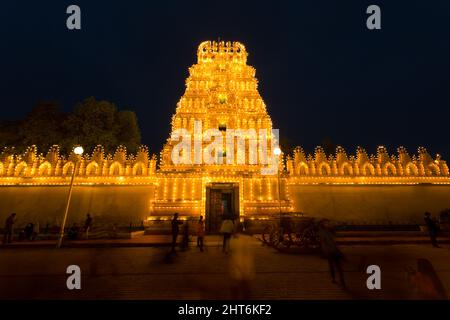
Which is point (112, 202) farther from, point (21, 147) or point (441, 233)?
point (441, 233)

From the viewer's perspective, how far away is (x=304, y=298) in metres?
7.49

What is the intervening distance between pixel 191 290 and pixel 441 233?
19656 millimetres

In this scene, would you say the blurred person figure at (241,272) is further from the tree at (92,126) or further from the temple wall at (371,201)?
the tree at (92,126)

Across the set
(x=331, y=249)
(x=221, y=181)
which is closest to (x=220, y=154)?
(x=221, y=181)

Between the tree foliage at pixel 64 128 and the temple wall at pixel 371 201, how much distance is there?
87.1ft

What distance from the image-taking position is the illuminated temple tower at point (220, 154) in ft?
79.0

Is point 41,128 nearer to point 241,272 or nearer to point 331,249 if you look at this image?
point 241,272

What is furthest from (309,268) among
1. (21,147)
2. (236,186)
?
(21,147)

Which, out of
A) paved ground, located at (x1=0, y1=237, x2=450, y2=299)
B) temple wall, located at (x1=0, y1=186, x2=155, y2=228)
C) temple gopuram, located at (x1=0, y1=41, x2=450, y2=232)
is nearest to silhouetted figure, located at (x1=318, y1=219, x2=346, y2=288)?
paved ground, located at (x1=0, y1=237, x2=450, y2=299)

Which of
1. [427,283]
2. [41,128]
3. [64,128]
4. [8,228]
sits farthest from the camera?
[64,128]

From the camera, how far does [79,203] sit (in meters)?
24.7

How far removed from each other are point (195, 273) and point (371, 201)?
21768mm

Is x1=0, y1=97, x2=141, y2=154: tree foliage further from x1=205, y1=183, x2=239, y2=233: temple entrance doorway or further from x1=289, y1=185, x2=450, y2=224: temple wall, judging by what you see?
x1=289, y1=185, x2=450, y2=224: temple wall

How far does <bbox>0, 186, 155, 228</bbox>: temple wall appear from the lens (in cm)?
2398
